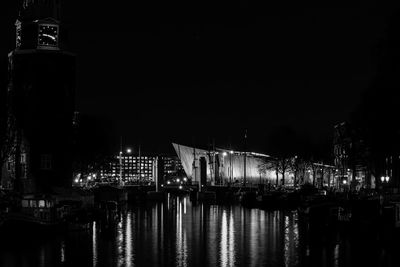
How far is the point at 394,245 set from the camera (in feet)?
147

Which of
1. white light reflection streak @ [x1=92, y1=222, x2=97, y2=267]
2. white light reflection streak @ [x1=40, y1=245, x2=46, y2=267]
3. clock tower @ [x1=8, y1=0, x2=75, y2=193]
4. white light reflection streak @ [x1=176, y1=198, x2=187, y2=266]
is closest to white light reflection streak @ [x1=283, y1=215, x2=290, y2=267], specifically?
white light reflection streak @ [x1=176, y1=198, x2=187, y2=266]

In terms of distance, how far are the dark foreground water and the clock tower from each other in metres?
29.3

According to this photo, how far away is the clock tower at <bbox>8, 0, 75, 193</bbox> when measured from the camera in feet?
290

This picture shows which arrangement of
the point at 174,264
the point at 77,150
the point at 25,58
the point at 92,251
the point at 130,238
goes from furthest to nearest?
the point at 77,150 < the point at 25,58 < the point at 130,238 < the point at 92,251 < the point at 174,264

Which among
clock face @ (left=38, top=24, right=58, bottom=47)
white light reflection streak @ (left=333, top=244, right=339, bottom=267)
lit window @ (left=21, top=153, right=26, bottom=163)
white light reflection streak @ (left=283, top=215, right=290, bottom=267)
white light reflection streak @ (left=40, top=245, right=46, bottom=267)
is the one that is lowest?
white light reflection streak @ (left=333, top=244, right=339, bottom=267)

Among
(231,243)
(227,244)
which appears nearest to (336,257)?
(227,244)

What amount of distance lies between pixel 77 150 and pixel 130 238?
4855cm

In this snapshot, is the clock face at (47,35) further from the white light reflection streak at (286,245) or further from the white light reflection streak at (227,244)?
the white light reflection streak at (286,245)

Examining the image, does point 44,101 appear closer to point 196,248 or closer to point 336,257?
point 196,248

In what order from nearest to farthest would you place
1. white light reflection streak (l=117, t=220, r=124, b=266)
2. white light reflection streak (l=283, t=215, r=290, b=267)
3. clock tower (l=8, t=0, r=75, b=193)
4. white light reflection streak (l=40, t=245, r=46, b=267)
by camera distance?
white light reflection streak (l=40, t=245, r=46, b=267) < white light reflection streak (l=117, t=220, r=124, b=266) < white light reflection streak (l=283, t=215, r=290, b=267) < clock tower (l=8, t=0, r=75, b=193)

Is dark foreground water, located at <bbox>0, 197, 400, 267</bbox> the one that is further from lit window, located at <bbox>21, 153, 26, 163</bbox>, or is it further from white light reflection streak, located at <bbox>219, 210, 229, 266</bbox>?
lit window, located at <bbox>21, 153, 26, 163</bbox>

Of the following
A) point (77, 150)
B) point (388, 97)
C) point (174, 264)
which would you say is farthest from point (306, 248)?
point (77, 150)

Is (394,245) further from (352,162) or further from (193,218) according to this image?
(352,162)

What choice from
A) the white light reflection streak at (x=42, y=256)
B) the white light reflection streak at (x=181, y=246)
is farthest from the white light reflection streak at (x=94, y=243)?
the white light reflection streak at (x=181, y=246)
